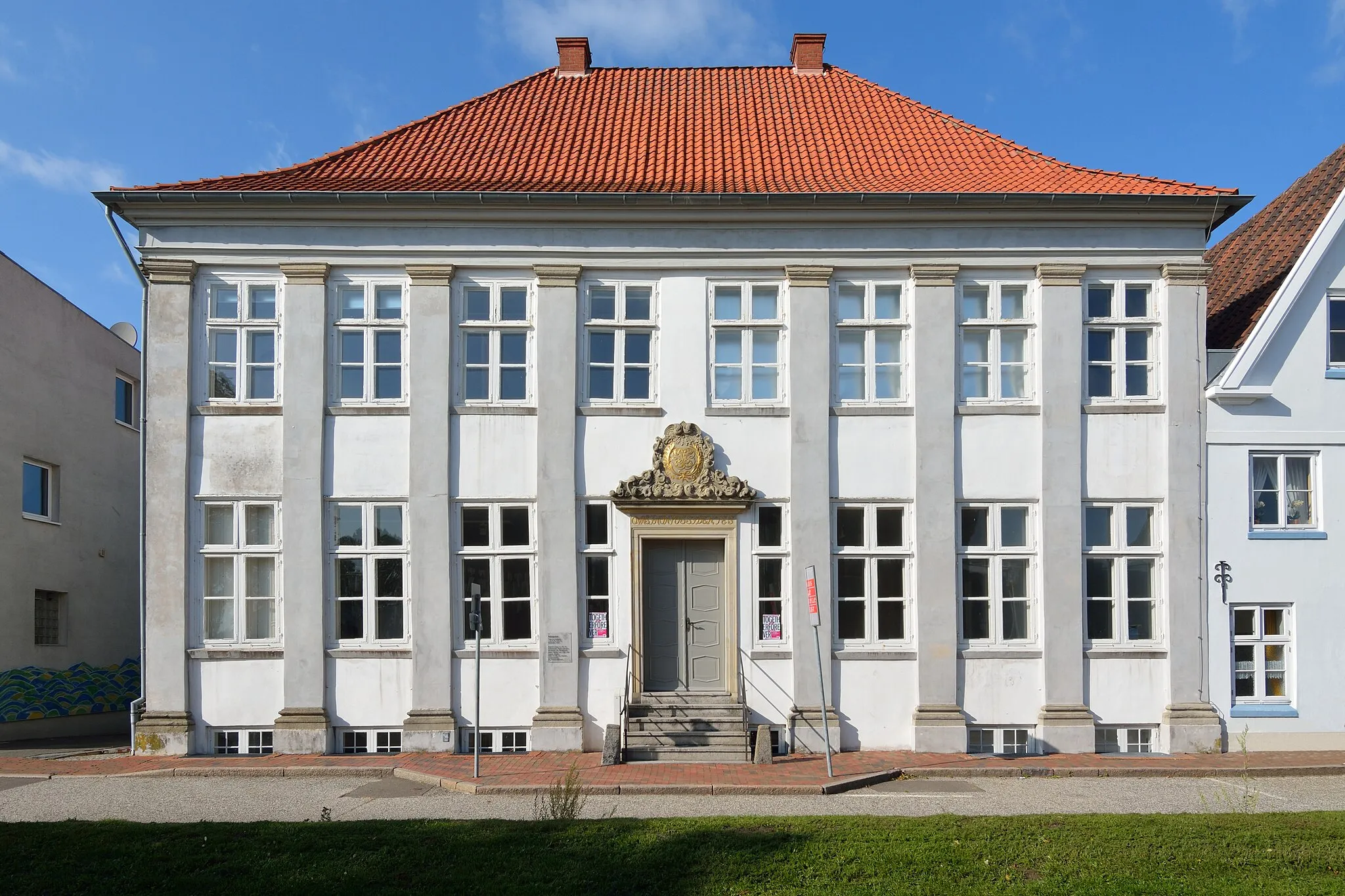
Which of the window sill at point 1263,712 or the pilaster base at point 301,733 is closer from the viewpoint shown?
the pilaster base at point 301,733

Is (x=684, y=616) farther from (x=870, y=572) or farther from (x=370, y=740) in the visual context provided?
(x=370, y=740)

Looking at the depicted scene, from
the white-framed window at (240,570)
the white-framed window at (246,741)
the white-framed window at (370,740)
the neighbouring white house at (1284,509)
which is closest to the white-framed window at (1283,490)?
the neighbouring white house at (1284,509)

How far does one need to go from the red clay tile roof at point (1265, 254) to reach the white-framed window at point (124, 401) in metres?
22.6

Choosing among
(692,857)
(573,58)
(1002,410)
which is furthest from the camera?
(573,58)

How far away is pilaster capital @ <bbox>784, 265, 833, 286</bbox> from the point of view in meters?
15.9

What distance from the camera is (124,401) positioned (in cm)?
2416

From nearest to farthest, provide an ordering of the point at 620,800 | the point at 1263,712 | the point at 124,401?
the point at 620,800 → the point at 1263,712 → the point at 124,401

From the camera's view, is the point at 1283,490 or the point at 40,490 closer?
the point at 1283,490

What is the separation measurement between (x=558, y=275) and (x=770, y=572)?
567cm

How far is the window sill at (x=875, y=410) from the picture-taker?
52.1 feet

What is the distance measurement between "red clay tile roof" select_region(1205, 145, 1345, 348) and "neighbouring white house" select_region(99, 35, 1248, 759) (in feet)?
4.74

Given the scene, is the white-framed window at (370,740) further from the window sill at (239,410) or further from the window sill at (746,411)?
the window sill at (746,411)

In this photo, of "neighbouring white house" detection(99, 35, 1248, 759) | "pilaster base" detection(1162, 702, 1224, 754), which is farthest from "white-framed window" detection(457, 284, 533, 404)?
"pilaster base" detection(1162, 702, 1224, 754)

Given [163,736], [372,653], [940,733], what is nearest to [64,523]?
[163,736]
